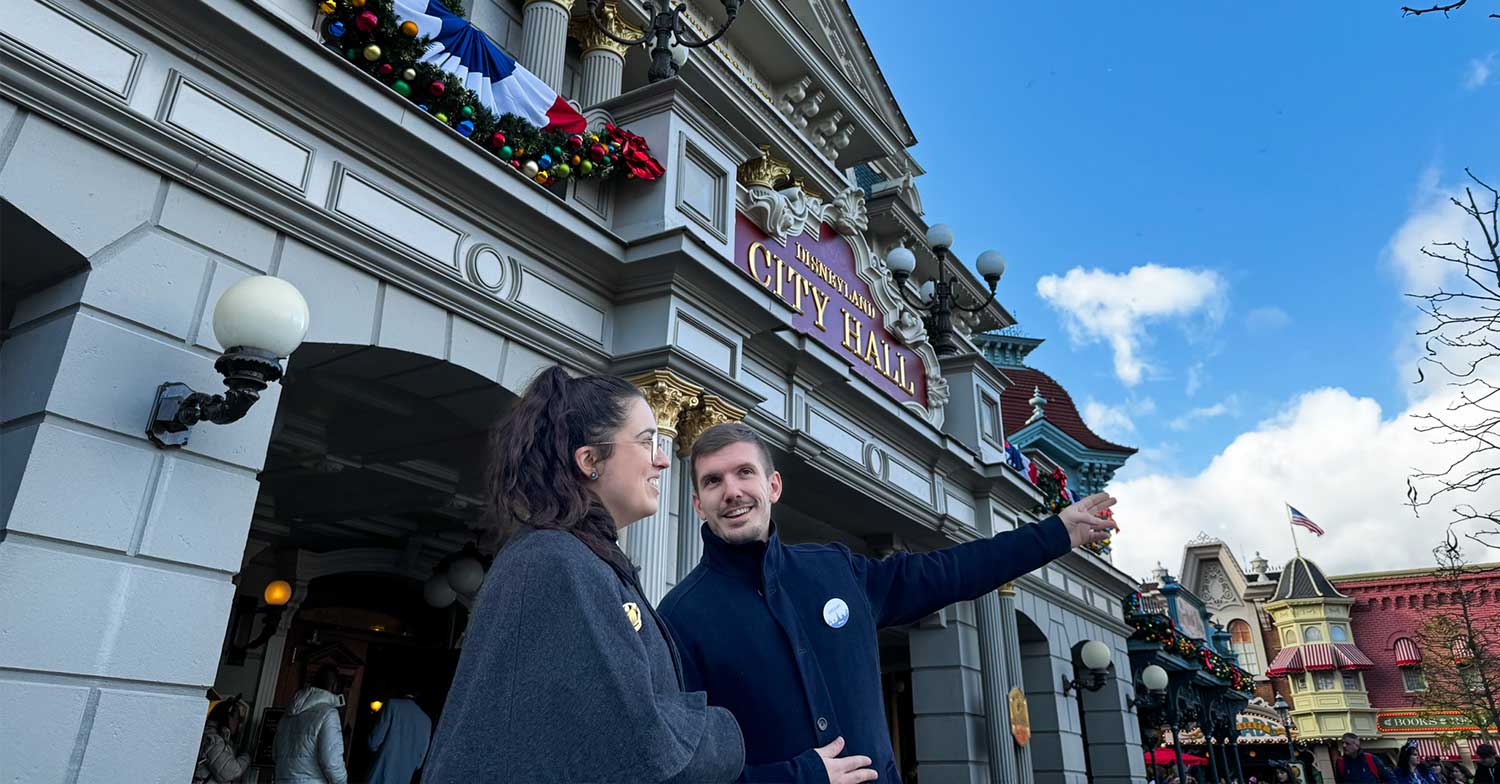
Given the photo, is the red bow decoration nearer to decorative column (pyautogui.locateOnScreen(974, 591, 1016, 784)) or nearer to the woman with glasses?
the woman with glasses

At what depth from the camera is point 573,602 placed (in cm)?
166

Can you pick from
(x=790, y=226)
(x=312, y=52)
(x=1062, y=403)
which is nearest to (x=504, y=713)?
(x=312, y=52)

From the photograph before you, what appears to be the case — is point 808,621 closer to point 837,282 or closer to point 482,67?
point 482,67

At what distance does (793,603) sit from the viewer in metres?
2.73

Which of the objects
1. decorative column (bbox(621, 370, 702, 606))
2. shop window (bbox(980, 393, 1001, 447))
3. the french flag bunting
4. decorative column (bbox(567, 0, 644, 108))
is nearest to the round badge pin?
decorative column (bbox(621, 370, 702, 606))

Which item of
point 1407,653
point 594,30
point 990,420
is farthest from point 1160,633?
point 1407,653

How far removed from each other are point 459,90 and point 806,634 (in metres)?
5.05

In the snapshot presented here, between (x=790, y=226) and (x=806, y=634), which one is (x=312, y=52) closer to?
(x=806, y=634)

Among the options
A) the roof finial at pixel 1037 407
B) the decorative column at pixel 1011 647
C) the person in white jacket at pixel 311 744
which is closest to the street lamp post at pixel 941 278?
the decorative column at pixel 1011 647

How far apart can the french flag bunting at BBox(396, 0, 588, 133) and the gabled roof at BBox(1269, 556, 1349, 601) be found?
165 ft

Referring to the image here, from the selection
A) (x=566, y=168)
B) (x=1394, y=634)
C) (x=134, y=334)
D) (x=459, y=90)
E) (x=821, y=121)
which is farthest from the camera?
(x=1394, y=634)

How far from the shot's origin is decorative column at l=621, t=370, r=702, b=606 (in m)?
6.50

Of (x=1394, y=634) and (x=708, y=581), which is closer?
(x=708, y=581)

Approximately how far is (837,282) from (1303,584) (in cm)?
4671
